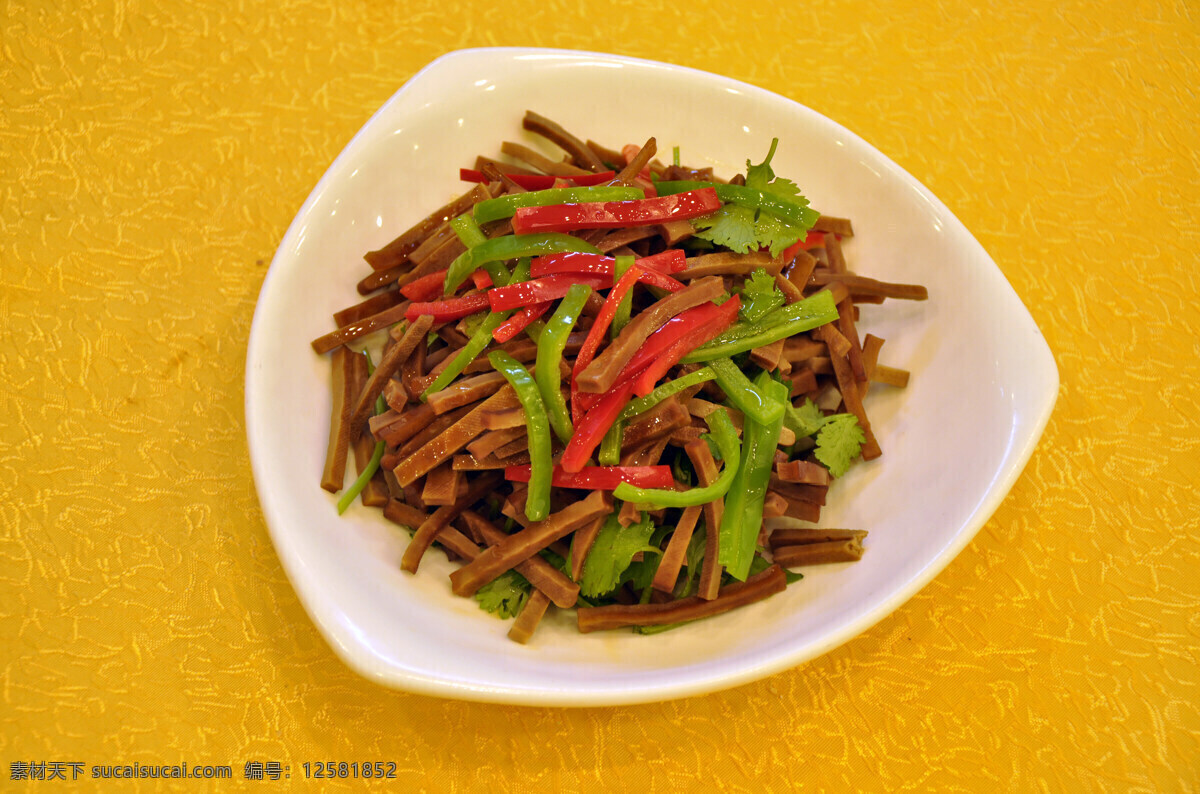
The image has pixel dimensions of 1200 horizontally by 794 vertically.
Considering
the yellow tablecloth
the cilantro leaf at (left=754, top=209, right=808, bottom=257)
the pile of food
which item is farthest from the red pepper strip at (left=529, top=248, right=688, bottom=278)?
the yellow tablecloth

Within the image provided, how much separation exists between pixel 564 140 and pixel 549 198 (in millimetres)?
467

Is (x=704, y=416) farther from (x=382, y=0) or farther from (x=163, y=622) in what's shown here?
(x=382, y=0)

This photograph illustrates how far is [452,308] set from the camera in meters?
1.89

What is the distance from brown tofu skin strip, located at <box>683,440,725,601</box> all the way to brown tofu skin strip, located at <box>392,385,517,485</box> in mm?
427

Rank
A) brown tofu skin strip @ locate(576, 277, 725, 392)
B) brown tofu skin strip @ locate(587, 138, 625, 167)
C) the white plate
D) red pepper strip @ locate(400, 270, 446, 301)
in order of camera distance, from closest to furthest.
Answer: the white plate → brown tofu skin strip @ locate(576, 277, 725, 392) → red pepper strip @ locate(400, 270, 446, 301) → brown tofu skin strip @ locate(587, 138, 625, 167)

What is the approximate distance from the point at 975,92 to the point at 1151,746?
2.31m

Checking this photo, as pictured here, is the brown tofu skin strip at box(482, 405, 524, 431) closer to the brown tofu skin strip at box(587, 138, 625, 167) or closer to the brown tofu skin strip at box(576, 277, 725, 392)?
the brown tofu skin strip at box(576, 277, 725, 392)

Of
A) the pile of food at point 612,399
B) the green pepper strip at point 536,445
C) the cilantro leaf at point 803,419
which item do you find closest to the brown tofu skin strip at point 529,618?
the pile of food at point 612,399

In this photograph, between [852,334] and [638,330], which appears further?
[852,334]

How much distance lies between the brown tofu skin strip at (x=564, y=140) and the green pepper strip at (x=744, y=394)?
2.53 ft

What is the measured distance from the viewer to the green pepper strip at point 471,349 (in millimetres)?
1819

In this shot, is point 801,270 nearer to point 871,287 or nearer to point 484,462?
point 871,287

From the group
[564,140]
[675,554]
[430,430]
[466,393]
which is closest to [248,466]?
[430,430]

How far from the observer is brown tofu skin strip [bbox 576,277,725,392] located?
5.50 feet
